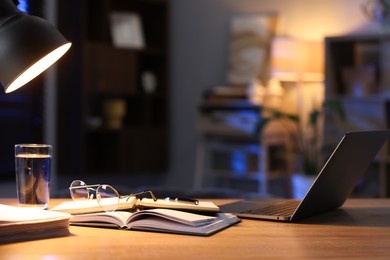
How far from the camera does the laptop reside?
151cm

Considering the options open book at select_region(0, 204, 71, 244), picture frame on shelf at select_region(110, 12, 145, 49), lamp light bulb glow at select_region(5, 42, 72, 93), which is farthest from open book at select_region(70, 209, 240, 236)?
picture frame on shelf at select_region(110, 12, 145, 49)

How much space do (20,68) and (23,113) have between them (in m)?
4.33

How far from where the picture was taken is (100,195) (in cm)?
156

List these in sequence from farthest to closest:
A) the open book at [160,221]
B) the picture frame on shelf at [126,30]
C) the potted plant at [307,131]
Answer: the picture frame on shelf at [126,30]
the potted plant at [307,131]
the open book at [160,221]

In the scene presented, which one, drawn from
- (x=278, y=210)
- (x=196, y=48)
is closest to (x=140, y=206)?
(x=278, y=210)

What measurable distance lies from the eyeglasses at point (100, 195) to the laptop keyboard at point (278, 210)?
25 centimetres

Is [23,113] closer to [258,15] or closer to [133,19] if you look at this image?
[133,19]

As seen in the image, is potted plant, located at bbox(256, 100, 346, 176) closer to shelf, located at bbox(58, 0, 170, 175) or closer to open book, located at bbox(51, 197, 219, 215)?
shelf, located at bbox(58, 0, 170, 175)

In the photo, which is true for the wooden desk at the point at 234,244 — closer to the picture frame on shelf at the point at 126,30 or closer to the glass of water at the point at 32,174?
the glass of water at the point at 32,174

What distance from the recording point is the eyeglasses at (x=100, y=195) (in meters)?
1.54

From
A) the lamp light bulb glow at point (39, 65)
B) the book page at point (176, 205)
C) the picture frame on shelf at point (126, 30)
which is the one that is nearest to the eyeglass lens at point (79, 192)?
the book page at point (176, 205)

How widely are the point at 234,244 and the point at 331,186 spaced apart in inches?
16.7

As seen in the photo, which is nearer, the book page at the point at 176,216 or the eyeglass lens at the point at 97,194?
the book page at the point at 176,216

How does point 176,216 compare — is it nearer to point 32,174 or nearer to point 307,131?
point 32,174
